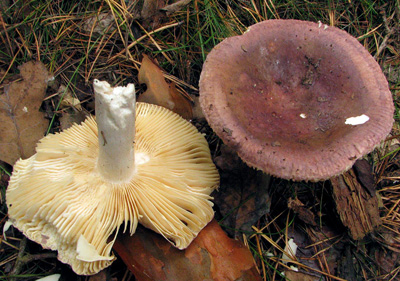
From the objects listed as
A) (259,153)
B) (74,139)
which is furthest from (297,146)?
(74,139)

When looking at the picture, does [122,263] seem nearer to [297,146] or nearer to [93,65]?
[297,146]

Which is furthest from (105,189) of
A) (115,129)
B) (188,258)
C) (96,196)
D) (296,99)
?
(296,99)

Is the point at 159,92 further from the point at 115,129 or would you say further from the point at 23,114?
the point at 23,114

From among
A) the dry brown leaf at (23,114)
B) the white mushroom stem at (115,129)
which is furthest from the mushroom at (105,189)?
the dry brown leaf at (23,114)

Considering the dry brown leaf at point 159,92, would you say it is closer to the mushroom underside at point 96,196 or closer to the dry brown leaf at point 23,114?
the mushroom underside at point 96,196

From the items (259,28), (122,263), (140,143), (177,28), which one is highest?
(259,28)

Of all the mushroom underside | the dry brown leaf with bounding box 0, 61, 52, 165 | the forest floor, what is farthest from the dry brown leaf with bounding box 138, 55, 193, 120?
the dry brown leaf with bounding box 0, 61, 52, 165
